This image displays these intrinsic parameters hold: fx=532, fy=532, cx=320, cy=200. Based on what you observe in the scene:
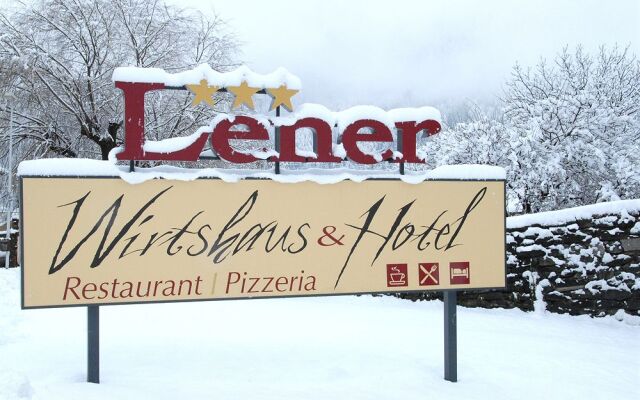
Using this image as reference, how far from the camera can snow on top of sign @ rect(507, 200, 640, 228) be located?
8797 mm

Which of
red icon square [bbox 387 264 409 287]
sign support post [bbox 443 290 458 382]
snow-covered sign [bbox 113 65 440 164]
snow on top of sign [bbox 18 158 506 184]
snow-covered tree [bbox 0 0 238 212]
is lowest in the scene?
sign support post [bbox 443 290 458 382]

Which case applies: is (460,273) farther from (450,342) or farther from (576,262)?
(576,262)

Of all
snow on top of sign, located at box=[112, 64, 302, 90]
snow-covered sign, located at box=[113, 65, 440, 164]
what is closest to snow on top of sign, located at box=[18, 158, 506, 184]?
snow-covered sign, located at box=[113, 65, 440, 164]

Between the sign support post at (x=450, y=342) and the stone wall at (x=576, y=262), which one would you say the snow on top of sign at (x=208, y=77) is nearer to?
the sign support post at (x=450, y=342)

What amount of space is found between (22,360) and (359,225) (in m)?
3.96

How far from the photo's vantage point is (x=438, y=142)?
23906 mm

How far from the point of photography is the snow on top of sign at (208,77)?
5051 mm

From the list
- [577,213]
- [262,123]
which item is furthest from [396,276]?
[577,213]

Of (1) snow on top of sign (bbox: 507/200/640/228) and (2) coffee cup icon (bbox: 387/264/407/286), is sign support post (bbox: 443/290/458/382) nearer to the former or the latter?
(2) coffee cup icon (bbox: 387/264/407/286)

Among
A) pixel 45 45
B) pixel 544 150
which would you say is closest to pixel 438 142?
pixel 544 150

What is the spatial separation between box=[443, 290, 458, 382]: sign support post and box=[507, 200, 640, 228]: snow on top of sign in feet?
14.6

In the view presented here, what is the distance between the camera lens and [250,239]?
534 cm

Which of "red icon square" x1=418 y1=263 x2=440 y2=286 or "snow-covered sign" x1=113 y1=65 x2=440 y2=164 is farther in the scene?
"red icon square" x1=418 y1=263 x2=440 y2=286

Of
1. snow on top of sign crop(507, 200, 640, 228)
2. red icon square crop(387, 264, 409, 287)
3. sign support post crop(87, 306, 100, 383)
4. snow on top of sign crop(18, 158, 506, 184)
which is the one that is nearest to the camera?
snow on top of sign crop(18, 158, 506, 184)
